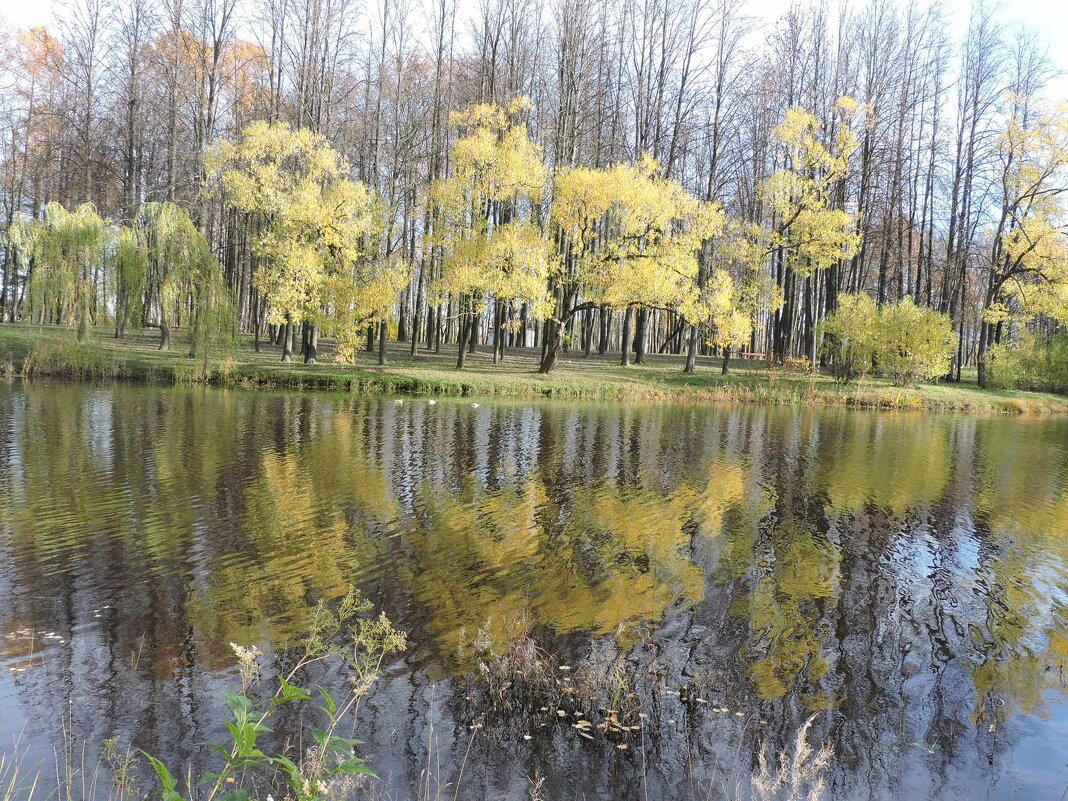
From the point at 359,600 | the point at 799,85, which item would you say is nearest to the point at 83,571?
the point at 359,600

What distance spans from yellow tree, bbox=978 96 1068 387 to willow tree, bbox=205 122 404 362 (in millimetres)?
28279

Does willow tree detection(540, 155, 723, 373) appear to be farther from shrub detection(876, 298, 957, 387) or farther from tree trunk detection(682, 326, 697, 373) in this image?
shrub detection(876, 298, 957, 387)

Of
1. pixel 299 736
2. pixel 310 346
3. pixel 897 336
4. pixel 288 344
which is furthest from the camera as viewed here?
pixel 897 336

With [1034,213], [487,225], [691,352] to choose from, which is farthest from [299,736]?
[1034,213]

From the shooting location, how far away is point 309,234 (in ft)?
92.5

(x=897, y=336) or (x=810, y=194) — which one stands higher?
(x=810, y=194)

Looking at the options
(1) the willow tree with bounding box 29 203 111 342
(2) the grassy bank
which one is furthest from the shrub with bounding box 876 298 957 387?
(1) the willow tree with bounding box 29 203 111 342

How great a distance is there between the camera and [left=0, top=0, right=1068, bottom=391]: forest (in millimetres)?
27109

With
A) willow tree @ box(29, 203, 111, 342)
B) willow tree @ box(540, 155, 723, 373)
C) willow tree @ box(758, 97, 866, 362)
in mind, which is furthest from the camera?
willow tree @ box(758, 97, 866, 362)

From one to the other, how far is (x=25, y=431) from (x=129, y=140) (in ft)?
74.7

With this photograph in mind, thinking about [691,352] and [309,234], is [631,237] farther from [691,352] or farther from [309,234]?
[309,234]

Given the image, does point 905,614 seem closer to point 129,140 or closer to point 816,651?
point 816,651

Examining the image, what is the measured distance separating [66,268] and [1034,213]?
40130 mm

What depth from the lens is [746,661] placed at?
5590 millimetres
